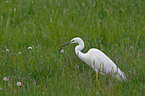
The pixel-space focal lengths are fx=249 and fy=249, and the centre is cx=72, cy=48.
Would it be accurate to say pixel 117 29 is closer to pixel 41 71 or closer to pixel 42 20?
pixel 42 20

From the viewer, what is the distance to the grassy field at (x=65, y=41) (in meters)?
3.66

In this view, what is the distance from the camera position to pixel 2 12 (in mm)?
6863

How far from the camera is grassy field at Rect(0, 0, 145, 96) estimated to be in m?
3.66

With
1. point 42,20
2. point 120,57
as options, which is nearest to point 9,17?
point 42,20

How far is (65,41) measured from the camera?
532 centimetres

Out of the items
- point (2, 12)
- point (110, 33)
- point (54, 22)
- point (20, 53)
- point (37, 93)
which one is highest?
point (2, 12)

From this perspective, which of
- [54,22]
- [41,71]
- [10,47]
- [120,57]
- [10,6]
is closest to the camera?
[41,71]

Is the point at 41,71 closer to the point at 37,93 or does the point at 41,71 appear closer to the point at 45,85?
the point at 45,85

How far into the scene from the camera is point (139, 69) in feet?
12.9

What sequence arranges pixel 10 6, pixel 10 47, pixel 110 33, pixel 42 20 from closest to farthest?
pixel 10 47 → pixel 110 33 → pixel 42 20 → pixel 10 6

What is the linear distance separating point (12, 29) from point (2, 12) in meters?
0.92

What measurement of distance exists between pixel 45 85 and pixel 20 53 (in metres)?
1.16

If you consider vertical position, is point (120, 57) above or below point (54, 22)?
below

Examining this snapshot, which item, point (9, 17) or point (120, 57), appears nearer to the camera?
point (120, 57)
